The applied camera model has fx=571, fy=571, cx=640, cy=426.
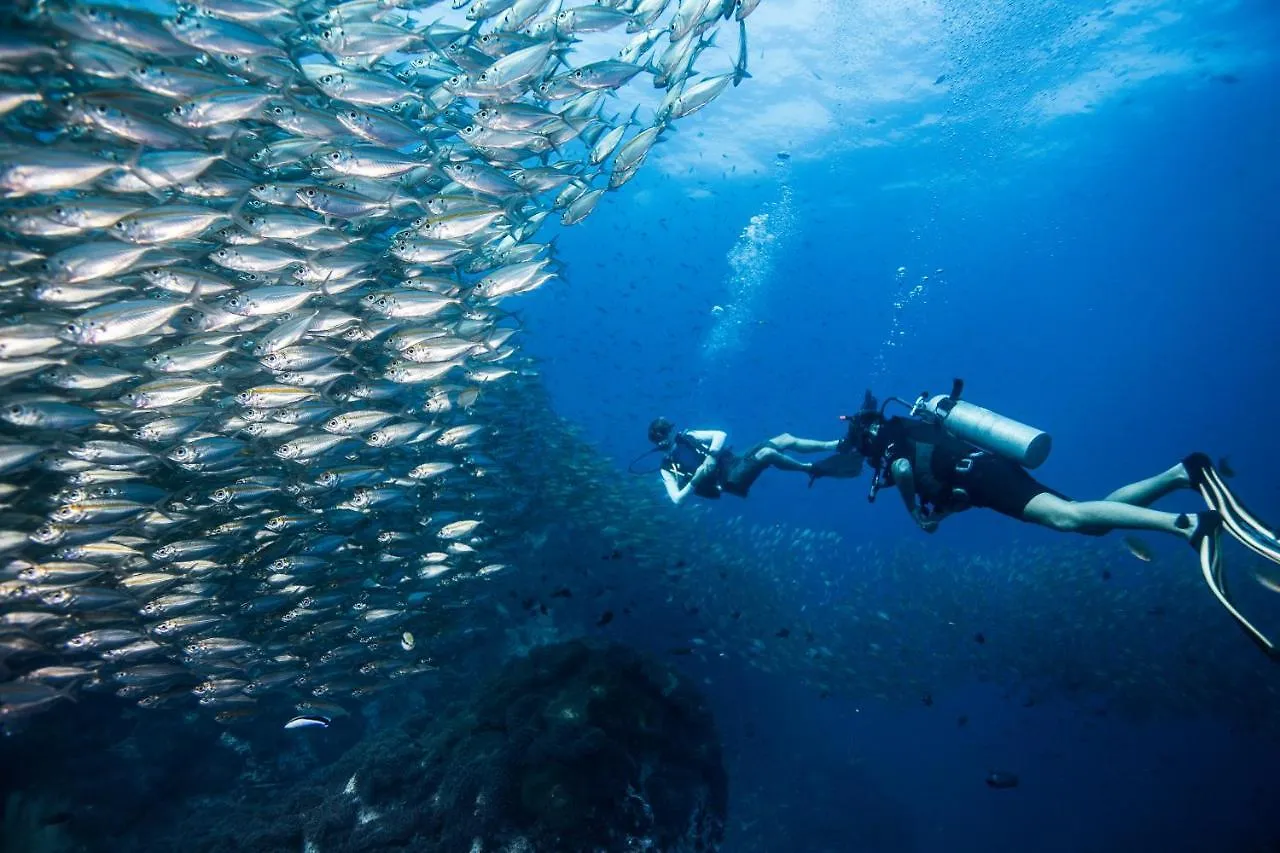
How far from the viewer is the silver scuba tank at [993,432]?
5992mm

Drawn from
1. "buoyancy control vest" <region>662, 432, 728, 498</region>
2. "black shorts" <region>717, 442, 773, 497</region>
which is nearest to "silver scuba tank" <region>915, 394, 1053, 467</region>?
"black shorts" <region>717, 442, 773, 497</region>

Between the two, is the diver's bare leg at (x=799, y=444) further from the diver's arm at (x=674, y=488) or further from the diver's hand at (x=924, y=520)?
the diver's hand at (x=924, y=520)

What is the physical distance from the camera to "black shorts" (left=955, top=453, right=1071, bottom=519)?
585 centimetres

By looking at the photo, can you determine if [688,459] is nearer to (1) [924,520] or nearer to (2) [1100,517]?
(1) [924,520]

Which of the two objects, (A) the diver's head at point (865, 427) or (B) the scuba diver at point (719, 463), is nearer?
(A) the diver's head at point (865, 427)

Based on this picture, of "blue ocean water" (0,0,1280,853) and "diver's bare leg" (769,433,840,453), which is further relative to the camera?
"blue ocean water" (0,0,1280,853)

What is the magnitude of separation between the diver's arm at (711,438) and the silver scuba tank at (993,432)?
12.3ft

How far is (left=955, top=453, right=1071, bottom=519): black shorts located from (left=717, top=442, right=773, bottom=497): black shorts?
377 cm

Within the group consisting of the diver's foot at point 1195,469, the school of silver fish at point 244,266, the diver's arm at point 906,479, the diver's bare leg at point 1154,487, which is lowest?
the diver's arm at point 906,479

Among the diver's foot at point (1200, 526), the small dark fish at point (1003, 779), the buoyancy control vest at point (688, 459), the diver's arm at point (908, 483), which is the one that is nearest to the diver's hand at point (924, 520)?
the diver's arm at point (908, 483)

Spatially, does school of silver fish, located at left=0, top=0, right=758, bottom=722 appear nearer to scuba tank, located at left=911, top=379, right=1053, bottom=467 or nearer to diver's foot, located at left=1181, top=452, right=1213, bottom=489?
scuba tank, located at left=911, top=379, right=1053, bottom=467

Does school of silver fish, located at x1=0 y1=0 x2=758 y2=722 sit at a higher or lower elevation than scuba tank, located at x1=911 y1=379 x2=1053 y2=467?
higher

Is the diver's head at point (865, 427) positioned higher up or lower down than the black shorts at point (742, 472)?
higher up

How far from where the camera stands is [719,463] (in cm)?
986
